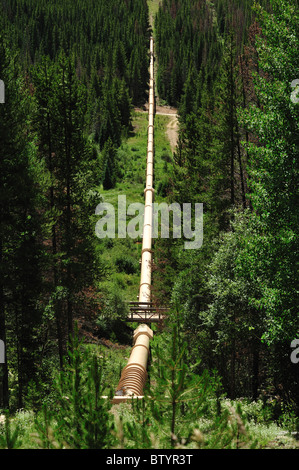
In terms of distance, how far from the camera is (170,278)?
20844 millimetres

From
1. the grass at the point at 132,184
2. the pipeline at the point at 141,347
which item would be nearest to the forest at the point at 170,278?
the grass at the point at 132,184

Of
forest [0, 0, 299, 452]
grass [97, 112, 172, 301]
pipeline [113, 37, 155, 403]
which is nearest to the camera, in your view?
forest [0, 0, 299, 452]

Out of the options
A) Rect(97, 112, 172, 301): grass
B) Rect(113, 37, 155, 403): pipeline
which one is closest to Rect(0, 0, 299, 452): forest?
Rect(97, 112, 172, 301): grass

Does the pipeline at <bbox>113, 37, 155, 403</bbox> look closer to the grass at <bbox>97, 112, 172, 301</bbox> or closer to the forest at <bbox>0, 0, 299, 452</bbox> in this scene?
the forest at <bbox>0, 0, 299, 452</bbox>

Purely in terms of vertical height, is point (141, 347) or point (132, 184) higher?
point (132, 184)

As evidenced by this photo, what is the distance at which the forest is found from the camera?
20.6ft

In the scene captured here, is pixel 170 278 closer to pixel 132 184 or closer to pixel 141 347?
pixel 141 347

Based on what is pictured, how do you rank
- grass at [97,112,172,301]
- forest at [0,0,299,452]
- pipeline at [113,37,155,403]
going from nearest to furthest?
forest at [0,0,299,452], pipeline at [113,37,155,403], grass at [97,112,172,301]

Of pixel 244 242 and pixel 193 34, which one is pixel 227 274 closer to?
pixel 244 242

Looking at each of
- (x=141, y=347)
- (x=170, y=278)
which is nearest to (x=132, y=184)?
(x=170, y=278)

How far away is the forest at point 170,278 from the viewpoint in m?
6.27

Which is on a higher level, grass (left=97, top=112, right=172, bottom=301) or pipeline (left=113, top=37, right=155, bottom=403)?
grass (left=97, top=112, right=172, bottom=301)

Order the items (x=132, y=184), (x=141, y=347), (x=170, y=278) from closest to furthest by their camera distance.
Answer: (x=141, y=347) < (x=170, y=278) < (x=132, y=184)
